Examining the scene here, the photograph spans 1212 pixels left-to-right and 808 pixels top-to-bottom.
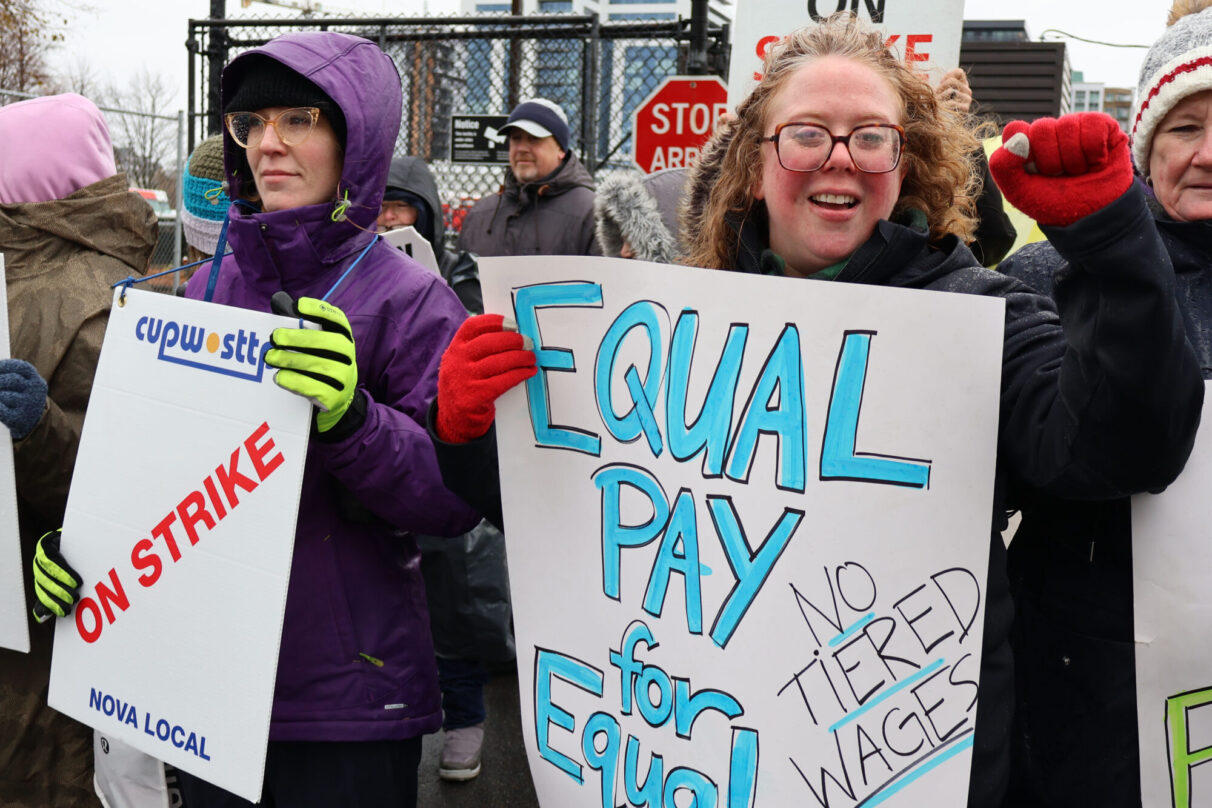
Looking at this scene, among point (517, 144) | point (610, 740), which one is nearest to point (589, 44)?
point (517, 144)

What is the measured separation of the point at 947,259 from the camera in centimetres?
169

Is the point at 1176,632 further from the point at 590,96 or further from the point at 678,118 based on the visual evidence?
the point at 590,96

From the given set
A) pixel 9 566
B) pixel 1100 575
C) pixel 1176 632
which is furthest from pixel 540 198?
pixel 1176 632

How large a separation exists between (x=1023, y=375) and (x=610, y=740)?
812 mm

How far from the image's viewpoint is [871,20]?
3850mm

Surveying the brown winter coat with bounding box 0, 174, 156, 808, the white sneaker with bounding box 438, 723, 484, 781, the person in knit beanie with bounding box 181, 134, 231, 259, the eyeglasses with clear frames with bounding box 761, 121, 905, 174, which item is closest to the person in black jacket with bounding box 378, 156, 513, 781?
the white sneaker with bounding box 438, 723, 484, 781

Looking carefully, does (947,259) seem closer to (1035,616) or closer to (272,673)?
(1035,616)

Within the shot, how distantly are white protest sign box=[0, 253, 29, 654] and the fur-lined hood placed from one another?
1849 mm

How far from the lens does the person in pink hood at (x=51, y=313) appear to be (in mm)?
2424

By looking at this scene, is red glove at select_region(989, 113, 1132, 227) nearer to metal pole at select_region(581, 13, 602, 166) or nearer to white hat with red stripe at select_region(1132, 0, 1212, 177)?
white hat with red stripe at select_region(1132, 0, 1212, 177)

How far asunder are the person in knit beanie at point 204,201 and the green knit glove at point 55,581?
3.86 ft

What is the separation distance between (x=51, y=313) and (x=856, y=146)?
1729 millimetres

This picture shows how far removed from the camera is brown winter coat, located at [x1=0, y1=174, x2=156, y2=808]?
2428mm

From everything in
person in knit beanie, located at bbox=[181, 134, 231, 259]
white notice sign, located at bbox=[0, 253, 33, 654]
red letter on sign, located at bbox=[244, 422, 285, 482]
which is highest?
person in knit beanie, located at bbox=[181, 134, 231, 259]
